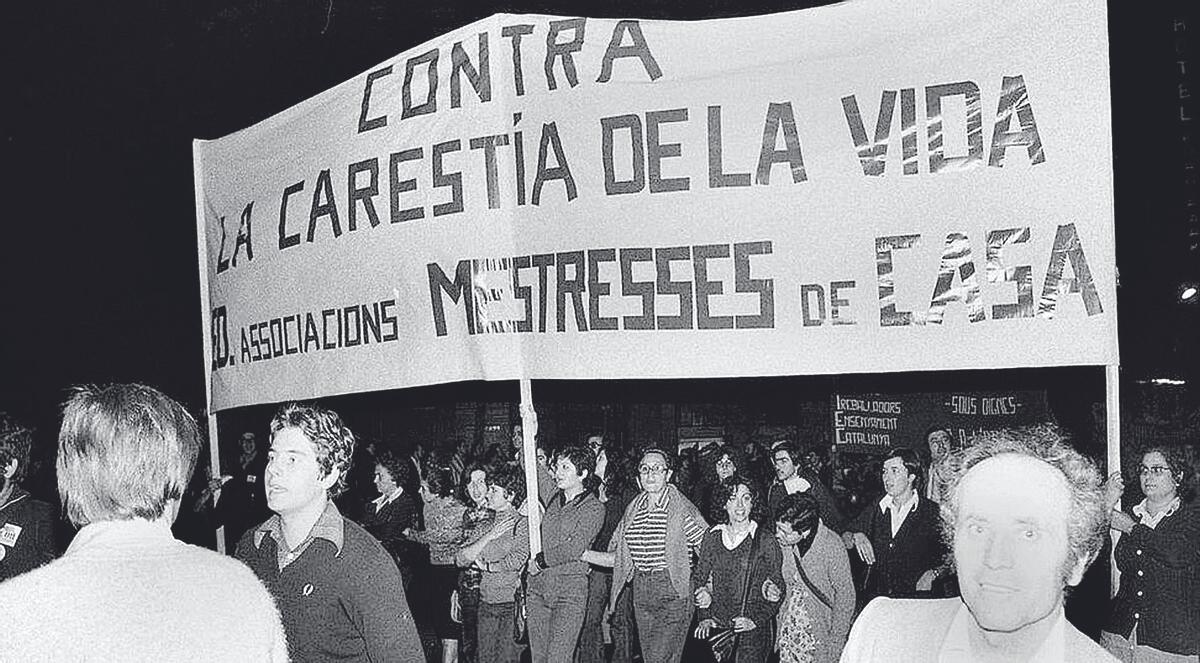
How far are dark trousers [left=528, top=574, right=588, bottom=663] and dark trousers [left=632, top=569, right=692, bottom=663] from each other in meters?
0.35

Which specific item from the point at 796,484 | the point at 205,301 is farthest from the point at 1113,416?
the point at 205,301

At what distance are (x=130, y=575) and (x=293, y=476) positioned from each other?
162cm

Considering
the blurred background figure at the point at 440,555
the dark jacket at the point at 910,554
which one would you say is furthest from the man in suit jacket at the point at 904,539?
the blurred background figure at the point at 440,555

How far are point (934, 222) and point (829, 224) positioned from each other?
0.37 m

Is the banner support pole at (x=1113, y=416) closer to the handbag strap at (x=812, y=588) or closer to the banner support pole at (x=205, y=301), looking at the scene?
the handbag strap at (x=812, y=588)

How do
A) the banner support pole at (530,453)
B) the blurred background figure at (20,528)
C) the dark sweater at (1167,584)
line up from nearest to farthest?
the banner support pole at (530,453), the dark sweater at (1167,584), the blurred background figure at (20,528)

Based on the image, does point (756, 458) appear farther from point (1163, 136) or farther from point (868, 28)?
point (868, 28)

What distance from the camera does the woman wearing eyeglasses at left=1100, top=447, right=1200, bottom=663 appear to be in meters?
5.92

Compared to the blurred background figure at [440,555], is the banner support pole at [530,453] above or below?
above

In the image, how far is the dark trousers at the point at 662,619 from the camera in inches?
287

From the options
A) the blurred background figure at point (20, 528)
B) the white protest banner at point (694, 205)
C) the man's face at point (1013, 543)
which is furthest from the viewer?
the blurred background figure at point (20, 528)

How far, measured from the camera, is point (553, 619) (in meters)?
7.20

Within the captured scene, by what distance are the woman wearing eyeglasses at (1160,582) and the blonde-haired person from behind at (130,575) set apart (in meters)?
4.32

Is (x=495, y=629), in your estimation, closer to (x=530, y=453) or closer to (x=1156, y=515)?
(x=530, y=453)
